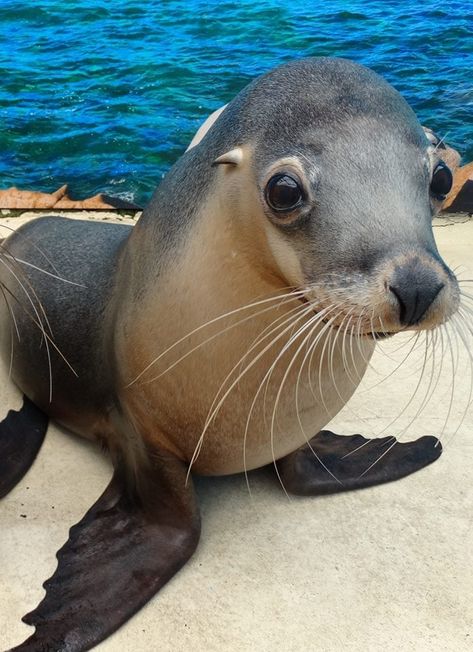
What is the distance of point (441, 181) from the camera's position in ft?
8.05

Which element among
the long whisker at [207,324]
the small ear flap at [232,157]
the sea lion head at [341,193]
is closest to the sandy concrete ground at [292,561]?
the long whisker at [207,324]

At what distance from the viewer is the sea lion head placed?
2.14m

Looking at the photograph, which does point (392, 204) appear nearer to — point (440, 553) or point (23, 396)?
point (440, 553)

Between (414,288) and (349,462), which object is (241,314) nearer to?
(414,288)

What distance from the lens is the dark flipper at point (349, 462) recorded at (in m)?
3.33

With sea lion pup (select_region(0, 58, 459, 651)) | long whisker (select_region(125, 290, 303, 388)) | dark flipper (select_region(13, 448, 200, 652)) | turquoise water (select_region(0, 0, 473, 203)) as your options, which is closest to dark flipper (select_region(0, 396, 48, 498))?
sea lion pup (select_region(0, 58, 459, 651))

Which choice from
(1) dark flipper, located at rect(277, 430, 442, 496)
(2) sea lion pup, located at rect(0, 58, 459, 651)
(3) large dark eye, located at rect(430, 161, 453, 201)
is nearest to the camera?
(2) sea lion pup, located at rect(0, 58, 459, 651)

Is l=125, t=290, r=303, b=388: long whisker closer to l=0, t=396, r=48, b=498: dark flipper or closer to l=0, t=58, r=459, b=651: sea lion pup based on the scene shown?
l=0, t=58, r=459, b=651: sea lion pup

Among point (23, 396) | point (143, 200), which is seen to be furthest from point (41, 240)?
point (143, 200)

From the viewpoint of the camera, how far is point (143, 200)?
28.0ft

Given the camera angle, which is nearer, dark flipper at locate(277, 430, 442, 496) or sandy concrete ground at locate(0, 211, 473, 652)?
sandy concrete ground at locate(0, 211, 473, 652)

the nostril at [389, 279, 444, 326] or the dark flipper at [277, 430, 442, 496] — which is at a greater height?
the nostril at [389, 279, 444, 326]

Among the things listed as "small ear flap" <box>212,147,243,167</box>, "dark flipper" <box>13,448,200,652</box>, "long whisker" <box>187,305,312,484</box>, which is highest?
"small ear flap" <box>212,147,243,167</box>

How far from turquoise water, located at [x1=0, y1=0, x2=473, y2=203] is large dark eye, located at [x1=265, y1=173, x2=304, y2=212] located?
6271 millimetres
